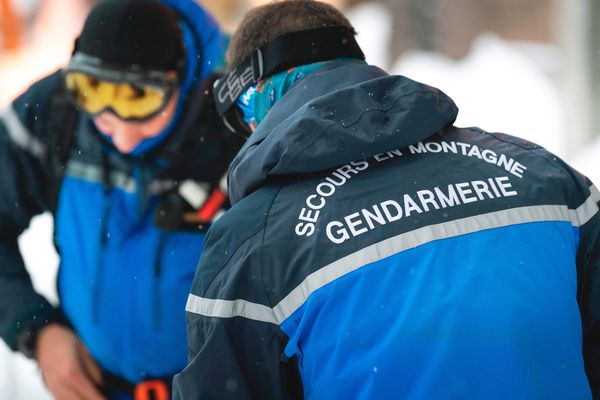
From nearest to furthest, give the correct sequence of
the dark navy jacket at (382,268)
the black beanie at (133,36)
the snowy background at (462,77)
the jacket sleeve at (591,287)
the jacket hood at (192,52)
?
the dark navy jacket at (382,268) < the jacket sleeve at (591,287) < the black beanie at (133,36) < the jacket hood at (192,52) < the snowy background at (462,77)

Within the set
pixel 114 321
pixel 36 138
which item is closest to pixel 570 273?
pixel 114 321

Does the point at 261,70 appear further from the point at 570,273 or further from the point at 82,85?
the point at 82,85

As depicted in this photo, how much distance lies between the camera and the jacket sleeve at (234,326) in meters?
1.63

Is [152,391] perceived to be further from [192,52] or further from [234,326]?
[234,326]

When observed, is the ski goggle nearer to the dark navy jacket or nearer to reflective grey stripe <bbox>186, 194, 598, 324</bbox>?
the dark navy jacket

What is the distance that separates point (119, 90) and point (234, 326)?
1.54 metres

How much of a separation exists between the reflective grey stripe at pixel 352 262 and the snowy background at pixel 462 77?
4363 millimetres

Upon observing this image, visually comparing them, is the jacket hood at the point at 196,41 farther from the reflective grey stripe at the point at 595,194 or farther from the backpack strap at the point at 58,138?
the reflective grey stripe at the point at 595,194

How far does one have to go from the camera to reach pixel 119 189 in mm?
3041

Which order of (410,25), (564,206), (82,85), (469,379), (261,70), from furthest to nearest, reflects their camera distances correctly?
(410,25), (82,85), (261,70), (564,206), (469,379)

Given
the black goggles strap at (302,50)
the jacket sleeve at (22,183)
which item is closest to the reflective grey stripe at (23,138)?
the jacket sleeve at (22,183)

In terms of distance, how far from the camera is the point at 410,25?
40.0 feet

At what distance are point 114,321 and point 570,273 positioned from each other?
1.82 meters

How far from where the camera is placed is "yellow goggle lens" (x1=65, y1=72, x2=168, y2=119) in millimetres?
2943
